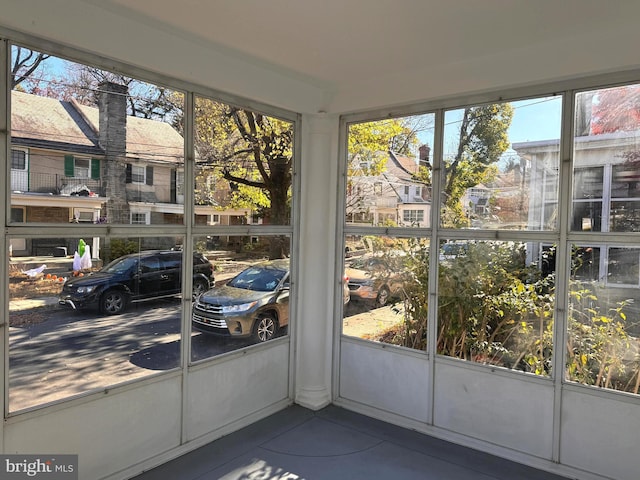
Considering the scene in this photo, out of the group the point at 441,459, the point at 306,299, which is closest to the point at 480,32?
the point at 306,299

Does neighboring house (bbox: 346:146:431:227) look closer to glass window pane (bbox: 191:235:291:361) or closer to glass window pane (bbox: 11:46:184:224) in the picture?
glass window pane (bbox: 191:235:291:361)

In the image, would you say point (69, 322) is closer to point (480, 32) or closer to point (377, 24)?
point (377, 24)

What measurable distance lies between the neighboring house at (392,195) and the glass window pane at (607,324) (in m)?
1.09

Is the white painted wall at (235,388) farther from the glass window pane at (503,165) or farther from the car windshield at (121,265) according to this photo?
the glass window pane at (503,165)

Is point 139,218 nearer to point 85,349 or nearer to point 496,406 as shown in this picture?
point 85,349

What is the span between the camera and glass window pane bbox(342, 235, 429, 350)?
344 centimetres

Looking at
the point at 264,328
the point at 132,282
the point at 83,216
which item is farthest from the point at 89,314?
the point at 264,328

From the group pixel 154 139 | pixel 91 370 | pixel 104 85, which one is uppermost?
pixel 104 85

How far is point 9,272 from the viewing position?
7.23 feet

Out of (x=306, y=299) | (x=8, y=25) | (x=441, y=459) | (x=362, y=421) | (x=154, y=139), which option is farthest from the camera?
(x=306, y=299)

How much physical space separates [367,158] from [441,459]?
7.52 feet

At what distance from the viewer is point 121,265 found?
2.62m

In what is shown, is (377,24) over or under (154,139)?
over

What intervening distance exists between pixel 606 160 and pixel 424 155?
1.18 m
